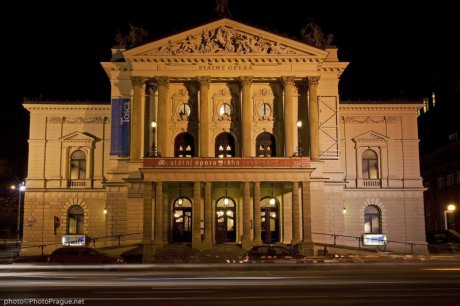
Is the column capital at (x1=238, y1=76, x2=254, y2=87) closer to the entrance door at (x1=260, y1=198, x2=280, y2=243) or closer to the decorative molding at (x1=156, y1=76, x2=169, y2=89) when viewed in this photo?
the decorative molding at (x1=156, y1=76, x2=169, y2=89)

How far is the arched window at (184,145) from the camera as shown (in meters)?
49.2

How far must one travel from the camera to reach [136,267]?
81.3 feet

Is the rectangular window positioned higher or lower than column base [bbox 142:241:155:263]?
higher

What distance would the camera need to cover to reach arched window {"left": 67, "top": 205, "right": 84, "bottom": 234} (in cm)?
5194

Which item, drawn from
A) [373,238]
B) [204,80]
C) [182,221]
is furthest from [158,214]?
[373,238]

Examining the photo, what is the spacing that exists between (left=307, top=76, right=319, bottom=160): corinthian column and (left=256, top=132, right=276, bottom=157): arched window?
3550mm

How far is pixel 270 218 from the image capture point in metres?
47.8

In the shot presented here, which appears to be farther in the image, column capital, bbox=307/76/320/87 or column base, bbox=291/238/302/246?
column capital, bbox=307/76/320/87

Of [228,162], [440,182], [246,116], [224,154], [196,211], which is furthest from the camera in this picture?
[440,182]

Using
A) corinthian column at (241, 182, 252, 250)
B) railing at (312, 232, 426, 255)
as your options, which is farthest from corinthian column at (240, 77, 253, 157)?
railing at (312, 232, 426, 255)

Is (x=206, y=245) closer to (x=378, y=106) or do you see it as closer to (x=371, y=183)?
(x=371, y=183)

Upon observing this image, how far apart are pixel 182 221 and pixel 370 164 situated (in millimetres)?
17700

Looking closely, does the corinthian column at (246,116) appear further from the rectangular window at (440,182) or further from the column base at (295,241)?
the rectangular window at (440,182)

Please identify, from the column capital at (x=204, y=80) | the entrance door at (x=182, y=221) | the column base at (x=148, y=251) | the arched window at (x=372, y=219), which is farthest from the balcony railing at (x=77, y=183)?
the arched window at (x=372, y=219)
